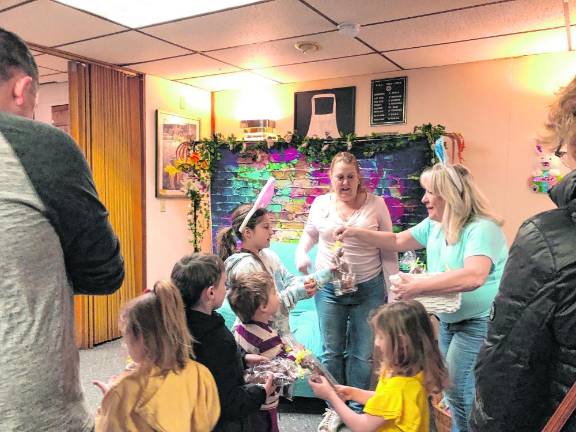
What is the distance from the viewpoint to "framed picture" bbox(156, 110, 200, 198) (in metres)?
4.38

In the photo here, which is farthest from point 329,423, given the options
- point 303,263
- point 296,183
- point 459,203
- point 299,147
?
point 299,147

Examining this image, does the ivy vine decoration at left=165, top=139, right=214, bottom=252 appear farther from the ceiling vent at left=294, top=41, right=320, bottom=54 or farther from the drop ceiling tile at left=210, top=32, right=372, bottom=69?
the ceiling vent at left=294, top=41, right=320, bottom=54

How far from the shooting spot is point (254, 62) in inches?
152

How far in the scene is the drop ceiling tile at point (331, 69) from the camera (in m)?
3.84

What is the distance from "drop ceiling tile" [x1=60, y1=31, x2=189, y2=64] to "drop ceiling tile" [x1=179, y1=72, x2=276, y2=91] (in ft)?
2.53

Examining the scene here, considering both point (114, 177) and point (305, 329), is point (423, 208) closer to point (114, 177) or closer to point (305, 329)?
point (305, 329)

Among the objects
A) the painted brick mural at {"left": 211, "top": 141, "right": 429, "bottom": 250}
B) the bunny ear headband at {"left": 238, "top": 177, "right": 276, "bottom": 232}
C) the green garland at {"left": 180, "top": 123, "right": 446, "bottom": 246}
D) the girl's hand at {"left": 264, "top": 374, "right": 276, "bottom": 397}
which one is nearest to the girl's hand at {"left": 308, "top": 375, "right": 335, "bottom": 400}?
the girl's hand at {"left": 264, "top": 374, "right": 276, "bottom": 397}

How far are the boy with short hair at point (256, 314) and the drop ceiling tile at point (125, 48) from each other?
2.17m

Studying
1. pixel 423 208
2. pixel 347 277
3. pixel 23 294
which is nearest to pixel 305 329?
pixel 347 277

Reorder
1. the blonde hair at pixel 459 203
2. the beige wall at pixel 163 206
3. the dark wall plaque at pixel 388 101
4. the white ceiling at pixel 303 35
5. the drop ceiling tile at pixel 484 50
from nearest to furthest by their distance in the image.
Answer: the blonde hair at pixel 459 203
the white ceiling at pixel 303 35
the drop ceiling tile at pixel 484 50
the dark wall plaque at pixel 388 101
the beige wall at pixel 163 206

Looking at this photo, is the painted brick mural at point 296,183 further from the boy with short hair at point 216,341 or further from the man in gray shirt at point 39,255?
the man in gray shirt at point 39,255

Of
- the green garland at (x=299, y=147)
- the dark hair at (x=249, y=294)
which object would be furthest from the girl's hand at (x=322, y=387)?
the green garland at (x=299, y=147)

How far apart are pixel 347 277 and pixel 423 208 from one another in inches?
60.8

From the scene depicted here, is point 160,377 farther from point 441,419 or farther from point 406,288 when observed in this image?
point 441,419
